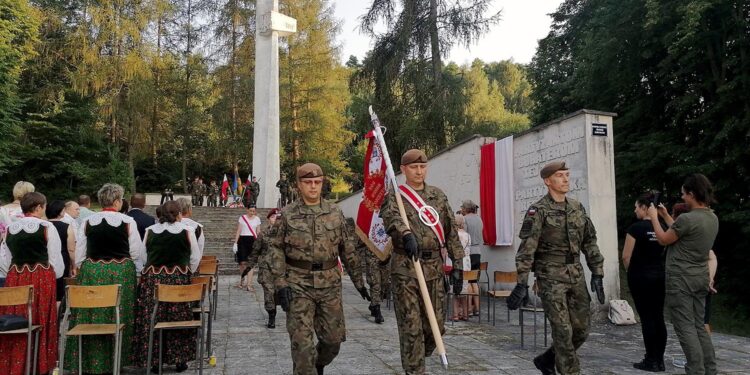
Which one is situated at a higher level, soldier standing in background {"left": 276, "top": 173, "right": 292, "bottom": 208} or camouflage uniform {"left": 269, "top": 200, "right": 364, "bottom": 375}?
soldier standing in background {"left": 276, "top": 173, "right": 292, "bottom": 208}

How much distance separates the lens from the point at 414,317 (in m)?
4.67

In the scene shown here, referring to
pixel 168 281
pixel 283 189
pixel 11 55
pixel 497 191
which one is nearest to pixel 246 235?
pixel 497 191

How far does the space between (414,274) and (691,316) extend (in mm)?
2577

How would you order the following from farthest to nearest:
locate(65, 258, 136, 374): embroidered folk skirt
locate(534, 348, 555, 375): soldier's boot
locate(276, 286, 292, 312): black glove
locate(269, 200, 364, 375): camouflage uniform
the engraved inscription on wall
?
the engraved inscription on wall, locate(65, 258, 136, 374): embroidered folk skirt, locate(534, 348, 555, 375): soldier's boot, locate(269, 200, 364, 375): camouflage uniform, locate(276, 286, 292, 312): black glove

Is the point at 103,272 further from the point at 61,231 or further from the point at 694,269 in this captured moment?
the point at 694,269

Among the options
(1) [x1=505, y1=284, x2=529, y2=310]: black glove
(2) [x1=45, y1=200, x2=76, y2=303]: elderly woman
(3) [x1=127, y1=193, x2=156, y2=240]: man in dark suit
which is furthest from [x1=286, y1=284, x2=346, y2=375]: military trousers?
(3) [x1=127, y1=193, x2=156, y2=240]: man in dark suit

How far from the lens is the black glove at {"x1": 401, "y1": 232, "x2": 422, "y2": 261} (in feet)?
14.5

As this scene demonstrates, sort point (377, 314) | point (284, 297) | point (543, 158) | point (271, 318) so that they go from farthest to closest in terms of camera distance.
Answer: point (543, 158), point (377, 314), point (271, 318), point (284, 297)

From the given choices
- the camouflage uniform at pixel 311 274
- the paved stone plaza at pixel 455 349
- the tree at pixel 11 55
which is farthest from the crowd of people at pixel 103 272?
the tree at pixel 11 55

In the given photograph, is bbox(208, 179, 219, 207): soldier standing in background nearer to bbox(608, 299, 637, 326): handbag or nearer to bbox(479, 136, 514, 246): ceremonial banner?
bbox(479, 136, 514, 246): ceremonial banner

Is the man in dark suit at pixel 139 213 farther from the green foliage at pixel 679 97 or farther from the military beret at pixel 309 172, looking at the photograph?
the green foliage at pixel 679 97

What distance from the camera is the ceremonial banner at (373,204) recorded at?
5.53 meters

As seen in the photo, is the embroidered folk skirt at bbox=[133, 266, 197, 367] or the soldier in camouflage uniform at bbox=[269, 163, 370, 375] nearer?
the soldier in camouflage uniform at bbox=[269, 163, 370, 375]

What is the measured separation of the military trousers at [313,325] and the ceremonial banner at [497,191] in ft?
22.7
